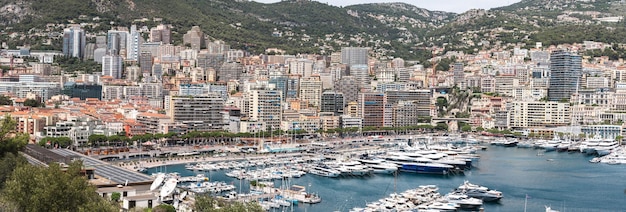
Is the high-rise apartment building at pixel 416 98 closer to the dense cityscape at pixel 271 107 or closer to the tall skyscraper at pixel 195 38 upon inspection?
the dense cityscape at pixel 271 107

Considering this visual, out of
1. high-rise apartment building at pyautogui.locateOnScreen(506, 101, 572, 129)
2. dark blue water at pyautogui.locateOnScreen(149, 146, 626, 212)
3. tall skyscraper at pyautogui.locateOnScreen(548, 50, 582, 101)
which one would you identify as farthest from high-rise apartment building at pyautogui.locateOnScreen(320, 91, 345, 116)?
dark blue water at pyautogui.locateOnScreen(149, 146, 626, 212)

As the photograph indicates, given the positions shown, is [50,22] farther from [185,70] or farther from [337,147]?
[337,147]

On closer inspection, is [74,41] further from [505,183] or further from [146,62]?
[505,183]

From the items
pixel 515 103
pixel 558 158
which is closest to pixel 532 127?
pixel 515 103

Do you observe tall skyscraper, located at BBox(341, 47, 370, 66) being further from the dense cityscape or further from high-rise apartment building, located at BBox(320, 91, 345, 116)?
high-rise apartment building, located at BBox(320, 91, 345, 116)

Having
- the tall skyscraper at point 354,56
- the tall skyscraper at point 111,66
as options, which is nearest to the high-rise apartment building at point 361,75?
the tall skyscraper at point 354,56

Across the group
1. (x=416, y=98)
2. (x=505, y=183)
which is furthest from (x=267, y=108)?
(x=505, y=183)

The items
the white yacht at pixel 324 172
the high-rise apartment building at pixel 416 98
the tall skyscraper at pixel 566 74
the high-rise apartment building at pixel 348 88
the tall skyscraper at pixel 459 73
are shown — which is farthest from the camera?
the tall skyscraper at pixel 459 73
